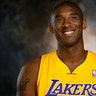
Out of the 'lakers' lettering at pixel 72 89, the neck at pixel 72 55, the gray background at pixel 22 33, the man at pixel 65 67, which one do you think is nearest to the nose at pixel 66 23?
the man at pixel 65 67

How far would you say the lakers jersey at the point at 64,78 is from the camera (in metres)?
1.36

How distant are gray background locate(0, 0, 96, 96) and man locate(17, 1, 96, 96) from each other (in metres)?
1.42

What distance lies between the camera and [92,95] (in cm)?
136

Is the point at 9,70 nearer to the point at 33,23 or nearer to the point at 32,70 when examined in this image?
the point at 33,23

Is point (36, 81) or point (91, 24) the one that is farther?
point (91, 24)

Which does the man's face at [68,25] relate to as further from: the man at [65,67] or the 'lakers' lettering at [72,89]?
the 'lakers' lettering at [72,89]

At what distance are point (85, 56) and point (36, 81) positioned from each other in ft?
0.83

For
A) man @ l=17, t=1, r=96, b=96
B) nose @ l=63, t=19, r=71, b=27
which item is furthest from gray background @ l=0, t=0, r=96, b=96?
nose @ l=63, t=19, r=71, b=27

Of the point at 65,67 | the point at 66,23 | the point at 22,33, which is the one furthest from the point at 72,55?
the point at 22,33

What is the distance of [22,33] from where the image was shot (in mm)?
2916

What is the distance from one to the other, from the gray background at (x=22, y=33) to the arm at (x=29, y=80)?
1428 mm

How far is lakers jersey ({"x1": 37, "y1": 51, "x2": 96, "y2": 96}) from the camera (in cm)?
136

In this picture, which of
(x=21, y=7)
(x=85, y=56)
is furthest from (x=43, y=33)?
(x=85, y=56)

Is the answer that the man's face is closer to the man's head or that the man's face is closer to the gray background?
the man's head
